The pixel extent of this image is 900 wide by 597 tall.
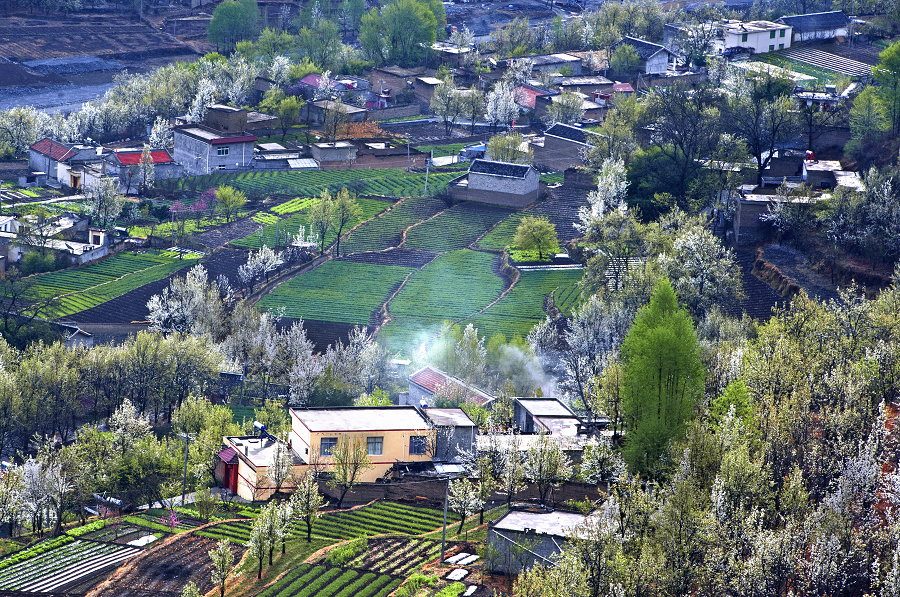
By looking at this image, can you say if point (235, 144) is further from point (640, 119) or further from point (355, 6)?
point (355, 6)

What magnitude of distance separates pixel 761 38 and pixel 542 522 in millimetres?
101042

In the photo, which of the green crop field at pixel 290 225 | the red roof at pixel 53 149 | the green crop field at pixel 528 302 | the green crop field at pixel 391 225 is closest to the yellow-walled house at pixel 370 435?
the green crop field at pixel 528 302

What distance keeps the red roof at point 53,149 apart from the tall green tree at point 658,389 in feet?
249

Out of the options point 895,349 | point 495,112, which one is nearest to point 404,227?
point 495,112

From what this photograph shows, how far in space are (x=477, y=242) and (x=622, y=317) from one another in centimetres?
2611

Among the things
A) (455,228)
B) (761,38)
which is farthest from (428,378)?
(761,38)

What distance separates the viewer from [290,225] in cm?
10100

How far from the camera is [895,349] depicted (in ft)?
171

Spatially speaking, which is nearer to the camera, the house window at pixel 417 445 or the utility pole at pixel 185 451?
the utility pole at pixel 185 451

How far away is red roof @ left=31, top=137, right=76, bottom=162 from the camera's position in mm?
113000

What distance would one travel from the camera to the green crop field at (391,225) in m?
97.2

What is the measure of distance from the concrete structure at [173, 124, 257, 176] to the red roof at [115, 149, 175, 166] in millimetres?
1116

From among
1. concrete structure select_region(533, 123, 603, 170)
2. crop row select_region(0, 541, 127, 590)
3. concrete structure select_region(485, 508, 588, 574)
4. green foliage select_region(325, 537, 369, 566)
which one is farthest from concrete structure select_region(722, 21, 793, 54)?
crop row select_region(0, 541, 127, 590)

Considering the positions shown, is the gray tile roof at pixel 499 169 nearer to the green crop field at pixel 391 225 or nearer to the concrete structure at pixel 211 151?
the green crop field at pixel 391 225
